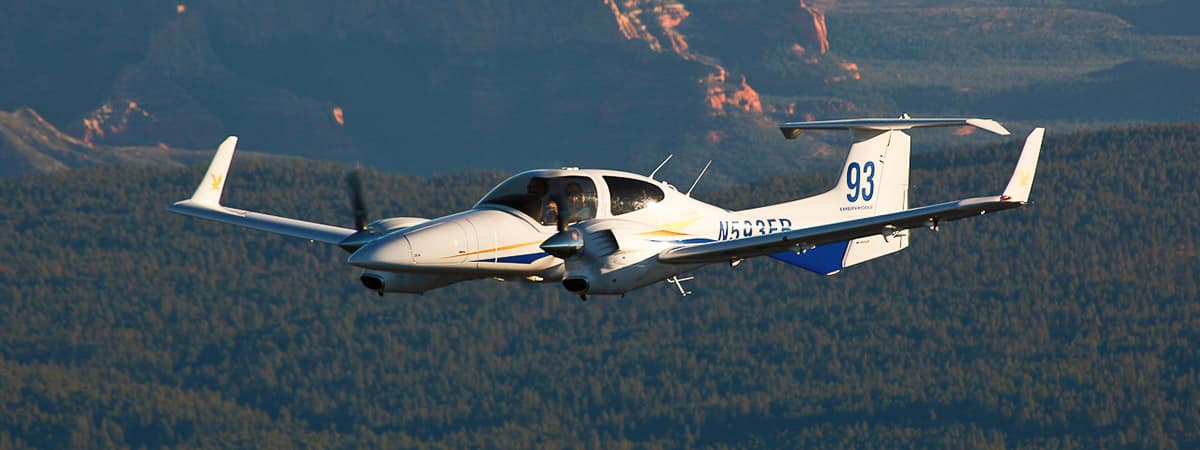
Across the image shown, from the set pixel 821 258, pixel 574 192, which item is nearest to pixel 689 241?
pixel 574 192

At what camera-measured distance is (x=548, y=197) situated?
6975 cm

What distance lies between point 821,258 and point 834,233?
386 inches

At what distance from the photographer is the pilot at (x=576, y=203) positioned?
230ft

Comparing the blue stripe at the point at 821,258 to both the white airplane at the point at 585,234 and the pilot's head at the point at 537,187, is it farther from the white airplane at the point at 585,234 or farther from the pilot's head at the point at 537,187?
the pilot's head at the point at 537,187

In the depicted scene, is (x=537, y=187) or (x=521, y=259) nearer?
(x=521, y=259)

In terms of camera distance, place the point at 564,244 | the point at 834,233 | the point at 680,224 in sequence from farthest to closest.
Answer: the point at 680,224 → the point at 834,233 → the point at 564,244

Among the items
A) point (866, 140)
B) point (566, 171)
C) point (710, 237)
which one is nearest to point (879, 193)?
point (866, 140)

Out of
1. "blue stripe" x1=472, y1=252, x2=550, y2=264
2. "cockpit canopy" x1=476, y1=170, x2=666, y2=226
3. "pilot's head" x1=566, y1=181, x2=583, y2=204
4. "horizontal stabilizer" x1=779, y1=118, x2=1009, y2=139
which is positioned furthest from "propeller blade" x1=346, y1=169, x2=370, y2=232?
"horizontal stabilizer" x1=779, y1=118, x2=1009, y2=139

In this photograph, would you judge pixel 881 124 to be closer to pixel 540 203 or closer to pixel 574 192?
pixel 574 192

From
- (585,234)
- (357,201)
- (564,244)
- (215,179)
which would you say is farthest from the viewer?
(215,179)

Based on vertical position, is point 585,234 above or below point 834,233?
below

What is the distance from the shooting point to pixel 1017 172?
227ft

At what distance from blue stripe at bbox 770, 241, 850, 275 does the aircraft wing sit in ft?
46.8

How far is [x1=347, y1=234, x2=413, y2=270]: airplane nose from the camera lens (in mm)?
65562
